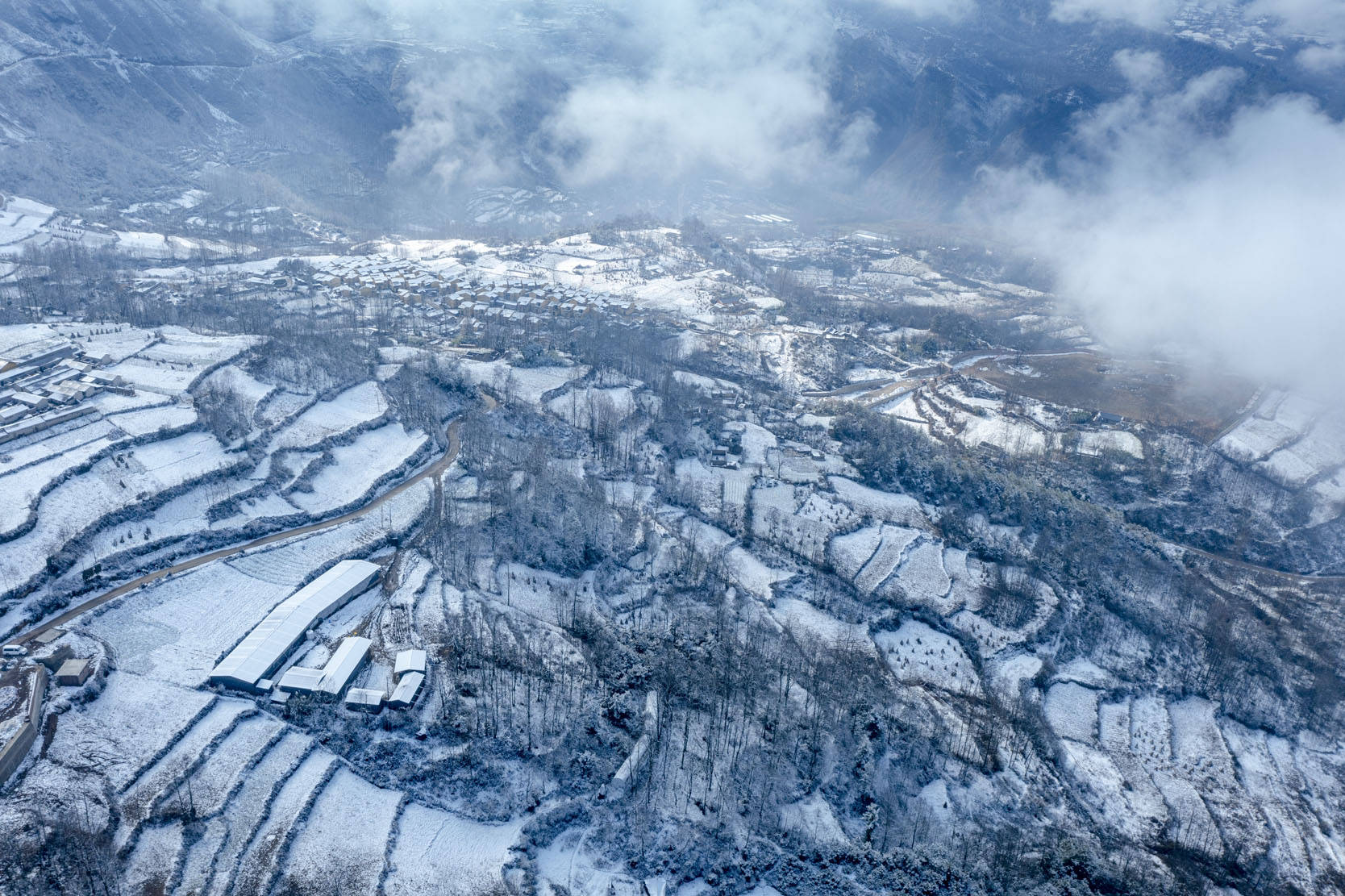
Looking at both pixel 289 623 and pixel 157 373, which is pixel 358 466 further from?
pixel 157 373

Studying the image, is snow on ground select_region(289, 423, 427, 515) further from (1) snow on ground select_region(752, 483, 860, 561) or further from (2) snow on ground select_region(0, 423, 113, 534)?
(1) snow on ground select_region(752, 483, 860, 561)

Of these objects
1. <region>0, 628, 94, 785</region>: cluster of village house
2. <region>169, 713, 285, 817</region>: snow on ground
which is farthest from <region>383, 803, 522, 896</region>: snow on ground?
<region>0, 628, 94, 785</region>: cluster of village house

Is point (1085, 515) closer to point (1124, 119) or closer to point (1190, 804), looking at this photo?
point (1190, 804)

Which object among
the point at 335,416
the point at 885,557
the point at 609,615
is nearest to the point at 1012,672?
the point at 885,557

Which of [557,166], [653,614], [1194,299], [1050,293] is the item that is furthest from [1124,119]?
[653,614]

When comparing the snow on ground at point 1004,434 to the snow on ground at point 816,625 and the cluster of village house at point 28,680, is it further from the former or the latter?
the cluster of village house at point 28,680

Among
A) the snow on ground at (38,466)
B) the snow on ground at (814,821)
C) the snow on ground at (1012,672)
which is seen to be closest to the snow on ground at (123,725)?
the snow on ground at (38,466)
